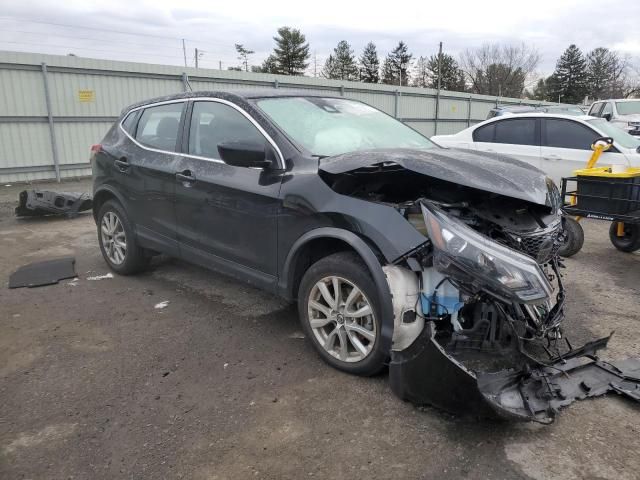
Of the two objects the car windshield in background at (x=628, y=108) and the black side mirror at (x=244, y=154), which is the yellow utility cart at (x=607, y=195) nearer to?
the black side mirror at (x=244, y=154)

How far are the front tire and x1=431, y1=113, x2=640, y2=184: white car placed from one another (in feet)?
19.8

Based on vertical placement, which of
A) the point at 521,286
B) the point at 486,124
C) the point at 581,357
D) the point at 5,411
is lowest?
the point at 5,411

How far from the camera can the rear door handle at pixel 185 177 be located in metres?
4.15

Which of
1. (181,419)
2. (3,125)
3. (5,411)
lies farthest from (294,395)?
(3,125)

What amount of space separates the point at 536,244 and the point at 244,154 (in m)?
1.90

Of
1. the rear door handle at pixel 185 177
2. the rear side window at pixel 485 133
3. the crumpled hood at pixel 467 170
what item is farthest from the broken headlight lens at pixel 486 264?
the rear side window at pixel 485 133

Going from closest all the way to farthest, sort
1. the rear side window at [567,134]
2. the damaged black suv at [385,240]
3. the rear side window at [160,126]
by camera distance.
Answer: the damaged black suv at [385,240] < the rear side window at [160,126] < the rear side window at [567,134]

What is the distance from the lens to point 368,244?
119 inches

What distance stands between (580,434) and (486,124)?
7099 millimetres

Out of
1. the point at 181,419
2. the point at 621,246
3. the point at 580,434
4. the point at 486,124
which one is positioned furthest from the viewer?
the point at 486,124

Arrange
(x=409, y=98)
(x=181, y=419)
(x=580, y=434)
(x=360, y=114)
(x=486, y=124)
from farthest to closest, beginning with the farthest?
1. (x=409, y=98)
2. (x=486, y=124)
3. (x=360, y=114)
4. (x=181, y=419)
5. (x=580, y=434)

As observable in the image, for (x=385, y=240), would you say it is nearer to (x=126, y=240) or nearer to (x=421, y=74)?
(x=126, y=240)

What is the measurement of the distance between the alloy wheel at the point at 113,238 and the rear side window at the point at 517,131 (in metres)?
6.30

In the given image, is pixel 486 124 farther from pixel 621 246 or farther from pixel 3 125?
pixel 3 125
